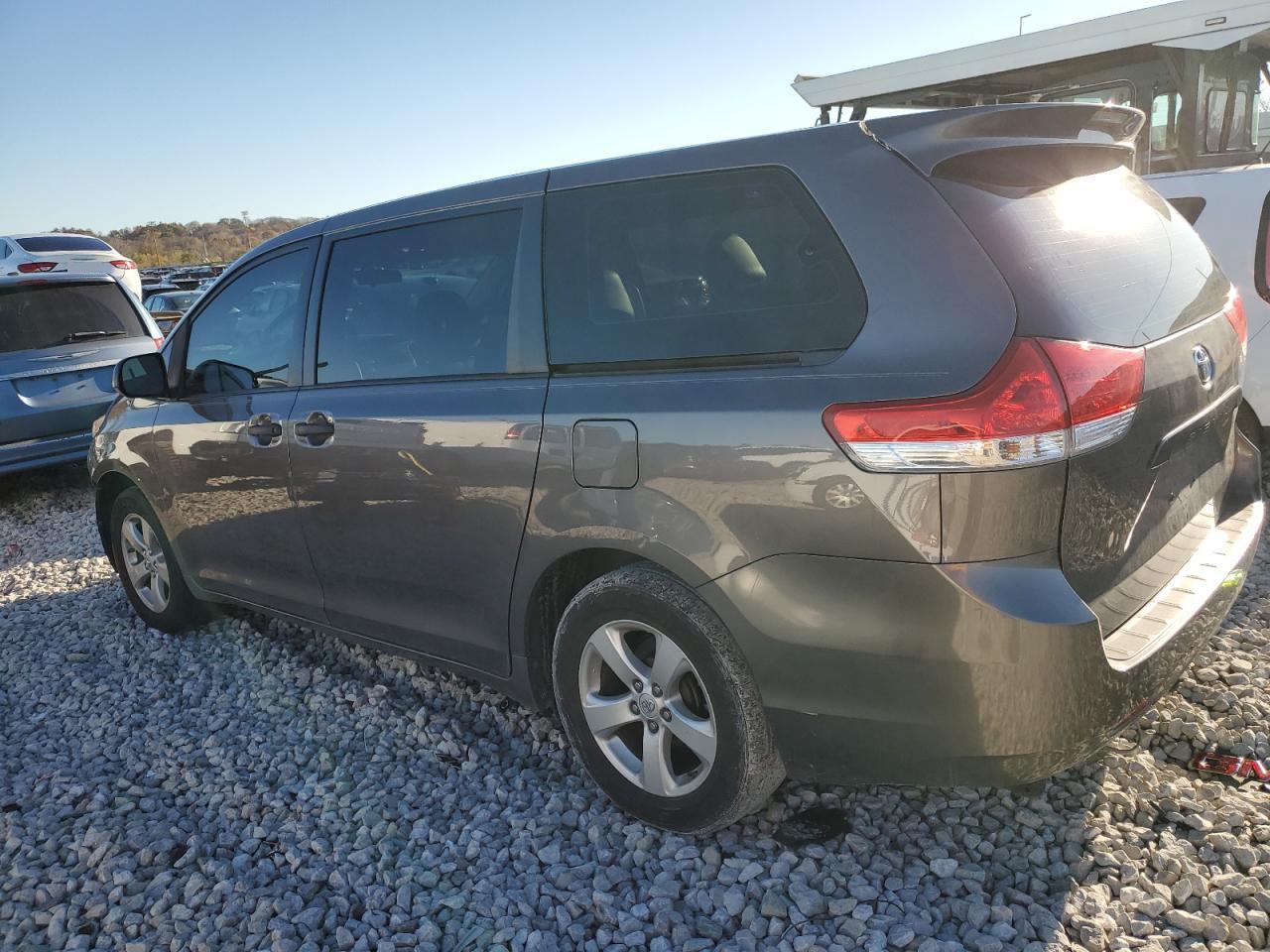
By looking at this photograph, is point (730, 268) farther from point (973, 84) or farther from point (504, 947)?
point (973, 84)

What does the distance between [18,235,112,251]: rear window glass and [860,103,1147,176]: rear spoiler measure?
50.7ft

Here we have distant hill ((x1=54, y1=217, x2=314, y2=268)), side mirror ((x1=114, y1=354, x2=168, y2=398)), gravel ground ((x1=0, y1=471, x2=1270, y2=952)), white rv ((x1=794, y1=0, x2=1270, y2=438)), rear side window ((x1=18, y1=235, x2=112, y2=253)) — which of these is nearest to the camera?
gravel ground ((x1=0, y1=471, x2=1270, y2=952))

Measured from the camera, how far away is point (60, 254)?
13.6 m

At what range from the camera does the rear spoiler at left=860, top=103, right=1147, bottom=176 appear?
2.19m

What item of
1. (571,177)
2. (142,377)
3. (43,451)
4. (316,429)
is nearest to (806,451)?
(571,177)

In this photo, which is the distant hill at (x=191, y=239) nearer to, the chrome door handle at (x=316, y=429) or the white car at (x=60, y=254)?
the white car at (x=60, y=254)

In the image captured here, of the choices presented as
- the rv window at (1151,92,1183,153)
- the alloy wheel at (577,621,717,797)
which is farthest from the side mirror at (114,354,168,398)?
the rv window at (1151,92,1183,153)

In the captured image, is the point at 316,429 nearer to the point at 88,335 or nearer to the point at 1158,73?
the point at 88,335

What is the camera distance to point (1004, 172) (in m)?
2.23

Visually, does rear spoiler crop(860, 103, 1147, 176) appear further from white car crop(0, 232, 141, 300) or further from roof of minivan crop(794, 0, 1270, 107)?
white car crop(0, 232, 141, 300)

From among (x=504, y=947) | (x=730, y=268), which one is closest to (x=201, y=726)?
(x=504, y=947)

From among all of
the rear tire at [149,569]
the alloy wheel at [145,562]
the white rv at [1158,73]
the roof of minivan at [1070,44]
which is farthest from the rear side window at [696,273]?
the roof of minivan at [1070,44]

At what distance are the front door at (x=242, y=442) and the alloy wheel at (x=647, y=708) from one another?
1.43 m

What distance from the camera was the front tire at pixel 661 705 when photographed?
7.75 feet
